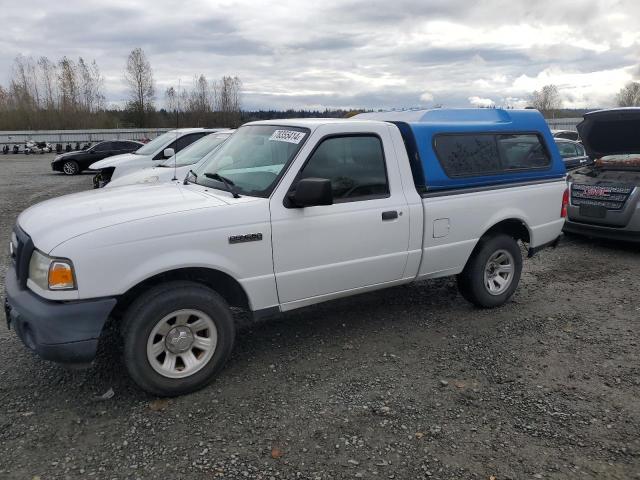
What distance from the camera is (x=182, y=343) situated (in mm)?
3625

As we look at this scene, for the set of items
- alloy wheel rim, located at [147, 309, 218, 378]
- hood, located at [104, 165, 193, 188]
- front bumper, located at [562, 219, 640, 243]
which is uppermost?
hood, located at [104, 165, 193, 188]

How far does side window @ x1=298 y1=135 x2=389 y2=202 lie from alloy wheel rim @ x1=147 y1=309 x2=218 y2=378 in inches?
53.6

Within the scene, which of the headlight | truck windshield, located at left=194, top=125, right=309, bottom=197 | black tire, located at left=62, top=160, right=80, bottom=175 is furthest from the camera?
black tire, located at left=62, top=160, right=80, bottom=175

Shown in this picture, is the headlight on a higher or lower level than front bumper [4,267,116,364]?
higher

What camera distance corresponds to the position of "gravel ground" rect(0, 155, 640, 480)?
3002 mm

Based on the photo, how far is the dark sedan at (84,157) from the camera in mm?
21297

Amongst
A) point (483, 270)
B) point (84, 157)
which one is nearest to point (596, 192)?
point (483, 270)

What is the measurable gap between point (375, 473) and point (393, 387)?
3.28 ft

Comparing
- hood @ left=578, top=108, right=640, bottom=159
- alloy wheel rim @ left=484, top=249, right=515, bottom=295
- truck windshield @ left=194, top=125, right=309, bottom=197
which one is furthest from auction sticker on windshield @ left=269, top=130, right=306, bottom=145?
hood @ left=578, top=108, right=640, bottom=159

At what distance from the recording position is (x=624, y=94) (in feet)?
217

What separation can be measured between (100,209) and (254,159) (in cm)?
134

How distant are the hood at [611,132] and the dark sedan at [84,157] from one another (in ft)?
60.0

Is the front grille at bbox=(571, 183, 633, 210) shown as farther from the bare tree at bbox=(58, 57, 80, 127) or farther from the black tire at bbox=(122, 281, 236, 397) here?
the bare tree at bbox=(58, 57, 80, 127)

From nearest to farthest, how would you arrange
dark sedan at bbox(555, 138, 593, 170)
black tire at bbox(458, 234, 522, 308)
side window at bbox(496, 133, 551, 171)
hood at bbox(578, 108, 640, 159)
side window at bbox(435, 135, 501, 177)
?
1. side window at bbox(435, 135, 501, 177)
2. black tire at bbox(458, 234, 522, 308)
3. side window at bbox(496, 133, 551, 171)
4. hood at bbox(578, 108, 640, 159)
5. dark sedan at bbox(555, 138, 593, 170)
